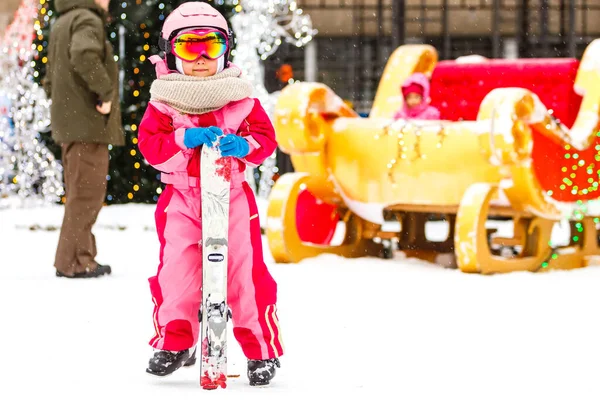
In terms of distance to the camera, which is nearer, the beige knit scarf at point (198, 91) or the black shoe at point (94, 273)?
the beige knit scarf at point (198, 91)

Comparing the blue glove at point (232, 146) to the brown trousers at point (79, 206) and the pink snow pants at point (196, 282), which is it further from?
the brown trousers at point (79, 206)

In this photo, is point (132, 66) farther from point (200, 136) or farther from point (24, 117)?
point (200, 136)

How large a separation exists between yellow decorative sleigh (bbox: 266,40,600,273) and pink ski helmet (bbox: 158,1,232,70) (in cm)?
248

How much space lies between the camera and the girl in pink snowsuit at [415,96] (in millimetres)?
5820

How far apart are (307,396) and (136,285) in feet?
7.13

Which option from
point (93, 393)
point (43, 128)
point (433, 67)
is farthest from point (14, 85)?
point (93, 393)

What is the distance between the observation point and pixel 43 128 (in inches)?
334

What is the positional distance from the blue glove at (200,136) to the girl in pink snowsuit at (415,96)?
3312mm

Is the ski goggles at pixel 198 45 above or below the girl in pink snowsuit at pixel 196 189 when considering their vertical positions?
above

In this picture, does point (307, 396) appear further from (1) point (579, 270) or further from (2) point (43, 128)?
(2) point (43, 128)

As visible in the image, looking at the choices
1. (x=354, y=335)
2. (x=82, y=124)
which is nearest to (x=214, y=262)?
(x=354, y=335)

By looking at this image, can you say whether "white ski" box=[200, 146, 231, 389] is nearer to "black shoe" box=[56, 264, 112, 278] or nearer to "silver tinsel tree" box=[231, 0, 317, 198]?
"black shoe" box=[56, 264, 112, 278]

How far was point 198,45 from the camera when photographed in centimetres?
265

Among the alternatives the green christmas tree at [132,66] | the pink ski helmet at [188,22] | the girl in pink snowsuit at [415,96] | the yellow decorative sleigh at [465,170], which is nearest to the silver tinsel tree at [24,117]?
the green christmas tree at [132,66]
